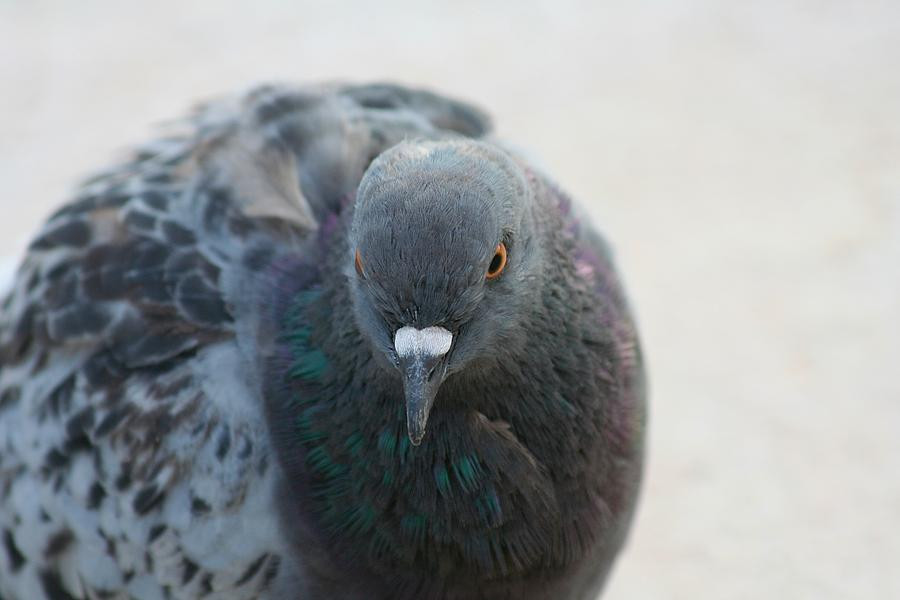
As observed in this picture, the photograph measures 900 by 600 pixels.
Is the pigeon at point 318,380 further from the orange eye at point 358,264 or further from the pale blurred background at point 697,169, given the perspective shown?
the pale blurred background at point 697,169

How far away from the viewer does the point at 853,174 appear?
278 inches

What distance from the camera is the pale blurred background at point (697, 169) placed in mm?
5457

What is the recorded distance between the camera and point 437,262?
3012mm

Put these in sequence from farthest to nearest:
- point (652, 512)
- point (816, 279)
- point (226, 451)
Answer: point (816, 279), point (652, 512), point (226, 451)

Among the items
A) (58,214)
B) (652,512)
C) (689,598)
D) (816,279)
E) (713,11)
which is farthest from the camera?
(713,11)

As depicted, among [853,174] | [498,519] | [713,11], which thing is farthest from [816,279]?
[498,519]

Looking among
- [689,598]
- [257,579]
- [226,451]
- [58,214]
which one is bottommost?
[689,598]

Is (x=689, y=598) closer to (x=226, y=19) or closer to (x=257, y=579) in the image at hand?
(x=257, y=579)

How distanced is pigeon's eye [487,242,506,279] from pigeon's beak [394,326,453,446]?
0.23m

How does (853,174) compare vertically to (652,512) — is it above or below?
above

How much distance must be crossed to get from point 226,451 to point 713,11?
5911 millimetres

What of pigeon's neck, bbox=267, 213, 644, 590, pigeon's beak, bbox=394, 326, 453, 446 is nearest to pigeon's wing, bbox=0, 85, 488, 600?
pigeon's neck, bbox=267, 213, 644, 590

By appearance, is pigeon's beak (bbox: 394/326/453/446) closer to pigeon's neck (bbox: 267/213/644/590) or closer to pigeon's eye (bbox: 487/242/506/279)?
pigeon's eye (bbox: 487/242/506/279)

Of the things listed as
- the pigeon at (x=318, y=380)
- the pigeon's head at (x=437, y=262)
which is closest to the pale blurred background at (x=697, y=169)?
the pigeon at (x=318, y=380)
